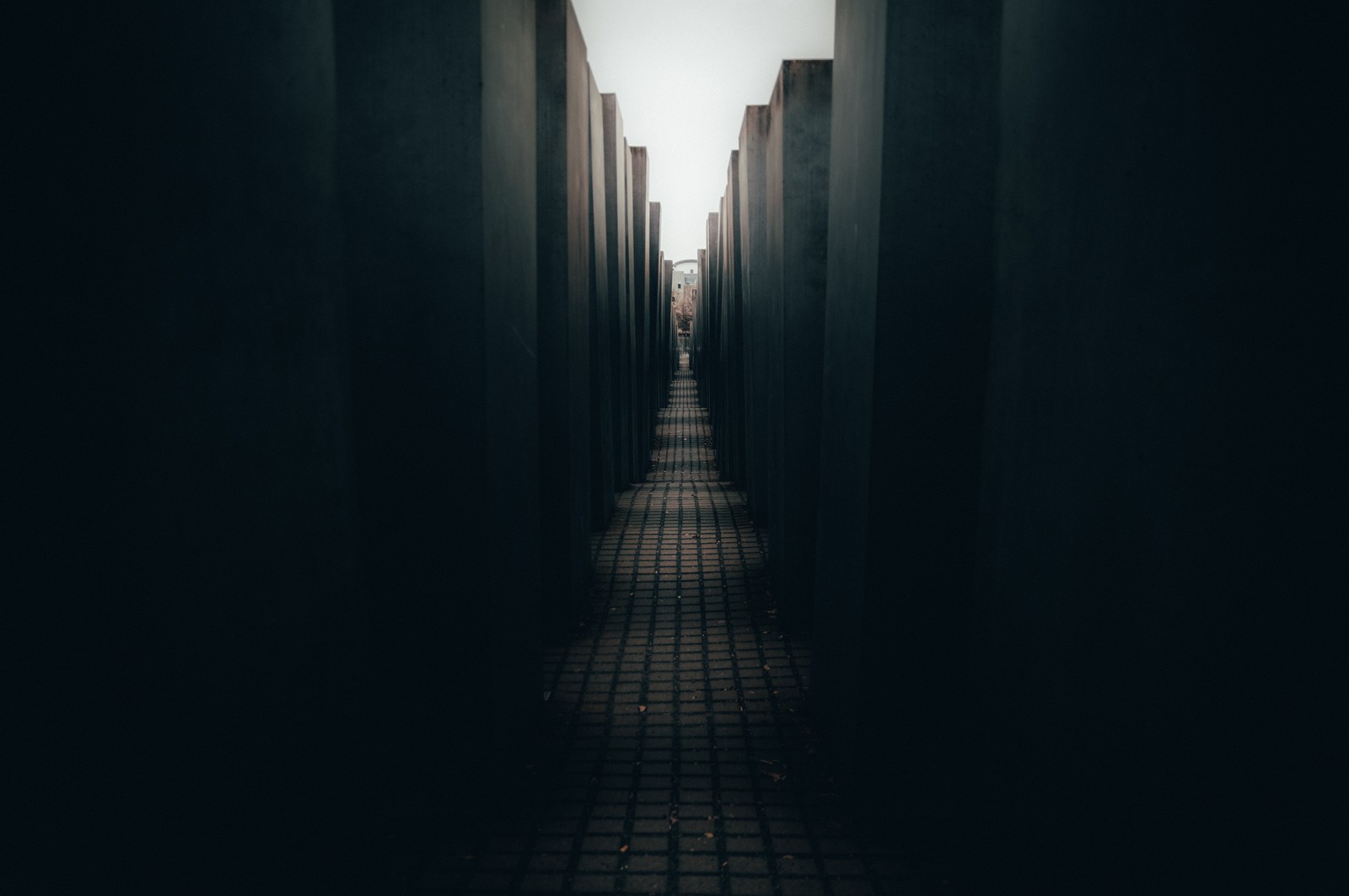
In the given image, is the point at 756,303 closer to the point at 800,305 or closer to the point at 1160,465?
the point at 800,305

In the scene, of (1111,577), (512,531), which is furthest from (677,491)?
(1111,577)

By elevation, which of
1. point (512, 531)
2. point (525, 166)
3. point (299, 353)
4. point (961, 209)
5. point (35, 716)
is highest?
point (525, 166)

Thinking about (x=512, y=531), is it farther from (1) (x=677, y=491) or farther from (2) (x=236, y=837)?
(1) (x=677, y=491)

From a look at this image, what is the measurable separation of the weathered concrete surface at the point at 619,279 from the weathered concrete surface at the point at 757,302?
1.30 metres

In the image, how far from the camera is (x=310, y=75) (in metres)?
1.60

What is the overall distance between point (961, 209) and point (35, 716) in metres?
2.98

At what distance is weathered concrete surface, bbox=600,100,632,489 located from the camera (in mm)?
8969

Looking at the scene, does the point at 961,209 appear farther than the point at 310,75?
Yes

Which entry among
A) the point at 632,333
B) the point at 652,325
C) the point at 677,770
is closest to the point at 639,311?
the point at 632,333

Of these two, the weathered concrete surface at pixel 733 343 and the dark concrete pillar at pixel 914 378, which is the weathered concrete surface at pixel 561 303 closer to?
the dark concrete pillar at pixel 914 378

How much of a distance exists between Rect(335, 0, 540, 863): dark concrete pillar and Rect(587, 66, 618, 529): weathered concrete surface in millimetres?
3585

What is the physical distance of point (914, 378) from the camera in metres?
3.23

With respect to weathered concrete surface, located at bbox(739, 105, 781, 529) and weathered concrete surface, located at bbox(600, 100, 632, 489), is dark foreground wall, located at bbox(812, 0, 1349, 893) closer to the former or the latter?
weathered concrete surface, located at bbox(739, 105, 781, 529)

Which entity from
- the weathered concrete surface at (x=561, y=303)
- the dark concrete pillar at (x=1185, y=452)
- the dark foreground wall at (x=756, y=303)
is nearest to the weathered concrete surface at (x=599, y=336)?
the weathered concrete surface at (x=561, y=303)
